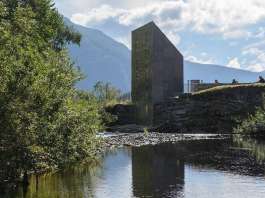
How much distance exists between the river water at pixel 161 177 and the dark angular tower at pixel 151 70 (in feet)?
137

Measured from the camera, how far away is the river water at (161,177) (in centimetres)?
2630

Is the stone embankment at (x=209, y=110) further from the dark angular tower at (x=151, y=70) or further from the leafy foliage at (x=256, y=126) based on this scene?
the leafy foliage at (x=256, y=126)

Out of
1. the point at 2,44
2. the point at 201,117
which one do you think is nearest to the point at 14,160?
the point at 2,44

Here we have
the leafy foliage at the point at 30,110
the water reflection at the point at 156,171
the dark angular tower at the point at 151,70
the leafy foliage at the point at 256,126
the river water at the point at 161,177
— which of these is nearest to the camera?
the leafy foliage at the point at 30,110

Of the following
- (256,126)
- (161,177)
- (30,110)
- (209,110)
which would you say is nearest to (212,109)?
(209,110)

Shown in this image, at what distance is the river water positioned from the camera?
1035 inches

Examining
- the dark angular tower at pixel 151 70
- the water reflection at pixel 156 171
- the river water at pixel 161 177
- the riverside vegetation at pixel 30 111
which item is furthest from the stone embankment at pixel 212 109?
the riverside vegetation at pixel 30 111

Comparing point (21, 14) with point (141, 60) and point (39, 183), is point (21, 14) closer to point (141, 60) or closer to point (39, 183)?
point (39, 183)

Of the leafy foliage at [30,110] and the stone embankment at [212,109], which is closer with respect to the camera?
the leafy foliage at [30,110]

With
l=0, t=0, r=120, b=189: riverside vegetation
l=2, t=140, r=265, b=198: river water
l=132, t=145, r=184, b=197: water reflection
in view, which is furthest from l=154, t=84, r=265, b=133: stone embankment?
l=0, t=0, r=120, b=189: riverside vegetation

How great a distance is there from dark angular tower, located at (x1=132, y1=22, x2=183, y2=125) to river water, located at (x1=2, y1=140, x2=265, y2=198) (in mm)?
41675

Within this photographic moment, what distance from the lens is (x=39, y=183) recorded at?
27.8m

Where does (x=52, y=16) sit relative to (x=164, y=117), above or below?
above

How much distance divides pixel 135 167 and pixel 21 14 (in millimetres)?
15339
